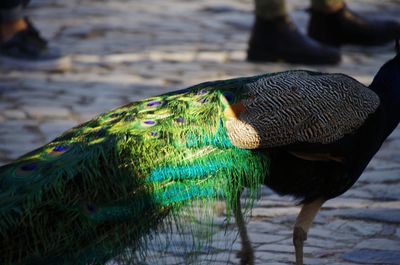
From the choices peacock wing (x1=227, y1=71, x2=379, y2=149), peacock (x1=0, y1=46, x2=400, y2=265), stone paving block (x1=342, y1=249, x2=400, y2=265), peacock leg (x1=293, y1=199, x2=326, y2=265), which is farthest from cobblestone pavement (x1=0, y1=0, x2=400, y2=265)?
peacock wing (x1=227, y1=71, x2=379, y2=149)

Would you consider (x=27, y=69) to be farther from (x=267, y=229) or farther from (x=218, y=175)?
(x=218, y=175)

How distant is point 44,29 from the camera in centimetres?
907

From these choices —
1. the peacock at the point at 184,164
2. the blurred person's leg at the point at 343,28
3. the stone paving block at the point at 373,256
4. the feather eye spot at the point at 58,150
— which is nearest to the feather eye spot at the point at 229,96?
the peacock at the point at 184,164

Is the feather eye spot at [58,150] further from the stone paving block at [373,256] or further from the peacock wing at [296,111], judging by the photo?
the stone paving block at [373,256]

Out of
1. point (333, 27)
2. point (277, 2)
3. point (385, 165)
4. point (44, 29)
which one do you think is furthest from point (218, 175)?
point (44, 29)

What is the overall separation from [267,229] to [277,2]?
363 centimetres

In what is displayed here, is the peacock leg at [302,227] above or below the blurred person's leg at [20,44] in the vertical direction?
above

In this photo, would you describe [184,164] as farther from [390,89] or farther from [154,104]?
[390,89]

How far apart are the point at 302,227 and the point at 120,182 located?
82cm

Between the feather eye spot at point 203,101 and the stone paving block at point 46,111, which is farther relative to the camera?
the stone paving block at point 46,111

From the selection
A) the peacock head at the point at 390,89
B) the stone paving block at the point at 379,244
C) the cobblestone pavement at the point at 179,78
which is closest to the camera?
the peacock head at the point at 390,89

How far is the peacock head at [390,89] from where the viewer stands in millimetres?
3846

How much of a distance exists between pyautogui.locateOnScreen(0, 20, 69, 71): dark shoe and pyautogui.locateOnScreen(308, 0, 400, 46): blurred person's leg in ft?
7.30

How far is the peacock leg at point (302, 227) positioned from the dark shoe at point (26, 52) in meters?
4.35
